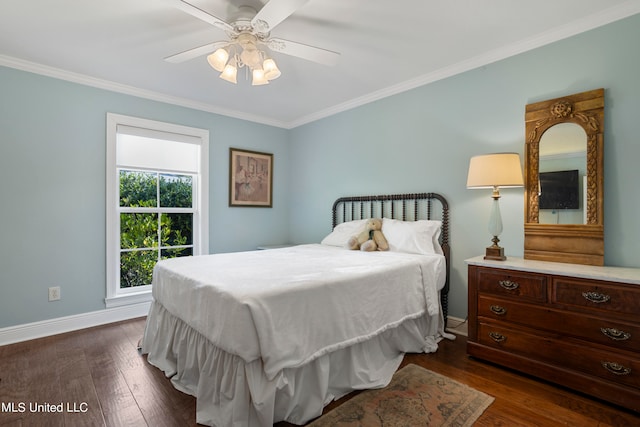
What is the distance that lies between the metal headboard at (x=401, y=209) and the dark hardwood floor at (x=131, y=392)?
86 cm

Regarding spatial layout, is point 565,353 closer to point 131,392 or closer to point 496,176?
point 496,176

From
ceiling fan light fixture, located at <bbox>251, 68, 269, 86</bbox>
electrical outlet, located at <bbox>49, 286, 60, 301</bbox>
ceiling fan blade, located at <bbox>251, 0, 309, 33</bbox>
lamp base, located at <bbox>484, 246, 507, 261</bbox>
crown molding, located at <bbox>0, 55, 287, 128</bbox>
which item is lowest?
electrical outlet, located at <bbox>49, 286, 60, 301</bbox>

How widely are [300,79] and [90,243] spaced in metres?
2.69

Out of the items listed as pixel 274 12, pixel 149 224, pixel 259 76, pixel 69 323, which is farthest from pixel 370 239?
pixel 69 323

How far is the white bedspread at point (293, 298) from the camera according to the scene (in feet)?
4.87

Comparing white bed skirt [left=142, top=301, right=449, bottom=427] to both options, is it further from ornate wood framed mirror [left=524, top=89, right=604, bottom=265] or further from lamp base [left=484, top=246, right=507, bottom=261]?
ornate wood framed mirror [left=524, top=89, right=604, bottom=265]

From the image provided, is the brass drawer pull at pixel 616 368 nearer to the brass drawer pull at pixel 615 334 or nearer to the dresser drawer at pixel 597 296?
the brass drawer pull at pixel 615 334

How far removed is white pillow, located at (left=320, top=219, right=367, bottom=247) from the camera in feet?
11.2

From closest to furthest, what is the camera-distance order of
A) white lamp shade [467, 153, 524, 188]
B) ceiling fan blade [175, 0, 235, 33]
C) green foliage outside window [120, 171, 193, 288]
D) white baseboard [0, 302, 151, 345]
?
ceiling fan blade [175, 0, 235, 33] → white lamp shade [467, 153, 524, 188] → white baseboard [0, 302, 151, 345] → green foliage outside window [120, 171, 193, 288]

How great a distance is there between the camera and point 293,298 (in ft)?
5.32

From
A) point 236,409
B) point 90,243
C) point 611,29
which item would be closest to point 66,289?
point 90,243

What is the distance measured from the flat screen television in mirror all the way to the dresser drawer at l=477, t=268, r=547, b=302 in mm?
641

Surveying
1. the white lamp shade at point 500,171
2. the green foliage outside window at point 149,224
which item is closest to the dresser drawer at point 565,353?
the white lamp shade at point 500,171

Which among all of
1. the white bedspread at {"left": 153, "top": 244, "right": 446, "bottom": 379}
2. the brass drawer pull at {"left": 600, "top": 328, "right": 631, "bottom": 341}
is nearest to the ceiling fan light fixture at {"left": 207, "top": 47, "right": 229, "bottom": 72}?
the white bedspread at {"left": 153, "top": 244, "right": 446, "bottom": 379}
